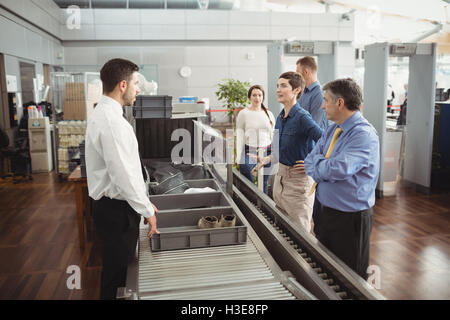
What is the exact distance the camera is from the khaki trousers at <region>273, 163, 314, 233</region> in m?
2.86

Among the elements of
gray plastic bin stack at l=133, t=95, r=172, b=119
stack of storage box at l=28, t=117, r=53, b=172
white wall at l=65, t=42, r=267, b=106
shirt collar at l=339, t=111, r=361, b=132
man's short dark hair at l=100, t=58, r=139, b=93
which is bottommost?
stack of storage box at l=28, t=117, r=53, b=172

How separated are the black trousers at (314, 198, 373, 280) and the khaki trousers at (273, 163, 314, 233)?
0.64 meters

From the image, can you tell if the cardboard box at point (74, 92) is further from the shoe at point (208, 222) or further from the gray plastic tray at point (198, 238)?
the gray plastic tray at point (198, 238)

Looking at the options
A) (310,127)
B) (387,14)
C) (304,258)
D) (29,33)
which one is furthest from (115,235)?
(387,14)

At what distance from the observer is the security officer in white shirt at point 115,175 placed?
6.05 feet

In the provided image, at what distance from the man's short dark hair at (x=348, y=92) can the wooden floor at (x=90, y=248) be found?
5.41 ft

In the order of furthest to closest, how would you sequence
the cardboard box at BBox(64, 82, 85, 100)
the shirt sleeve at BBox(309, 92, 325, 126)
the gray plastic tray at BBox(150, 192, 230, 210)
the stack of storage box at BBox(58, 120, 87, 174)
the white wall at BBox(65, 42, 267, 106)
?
the white wall at BBox(65, 42, 267, 106) → the cardboard box at BBox(64, 82, 85, 100) → the stack of storage box at BBox(58, 120, 87, 174) → the shirt sleeve at BBox(309, 92, 325, 126) → the gray plastic tray at BBox(150, 192, 230, 210)

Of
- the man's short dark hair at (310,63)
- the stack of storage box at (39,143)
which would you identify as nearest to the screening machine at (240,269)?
the man's short dark hair at (310,63)

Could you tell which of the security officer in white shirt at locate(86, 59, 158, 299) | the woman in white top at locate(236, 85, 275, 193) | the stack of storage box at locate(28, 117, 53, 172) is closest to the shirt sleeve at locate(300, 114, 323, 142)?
the security officer in white shirt at locate(86, 59, 158, 299)

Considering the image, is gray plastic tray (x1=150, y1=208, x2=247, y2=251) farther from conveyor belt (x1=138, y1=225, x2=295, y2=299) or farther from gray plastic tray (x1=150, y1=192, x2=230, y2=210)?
gray plastic tray (x1=150, y1=192, x2=230, y2=210)

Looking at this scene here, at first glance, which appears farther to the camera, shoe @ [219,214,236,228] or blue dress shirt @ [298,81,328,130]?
blue dress shirt @ [298,81,328,130]

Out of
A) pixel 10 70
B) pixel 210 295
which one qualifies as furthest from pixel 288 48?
pixel 10 70

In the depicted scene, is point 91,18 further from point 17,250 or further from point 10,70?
point 17,250

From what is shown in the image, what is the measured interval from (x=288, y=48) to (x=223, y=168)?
3.14 metres
